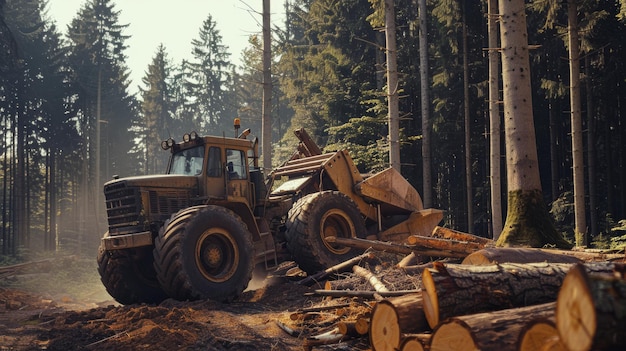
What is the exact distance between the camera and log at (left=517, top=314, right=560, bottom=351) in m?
3.71

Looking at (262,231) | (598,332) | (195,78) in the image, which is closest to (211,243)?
(262,231)

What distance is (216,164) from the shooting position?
12492 millimetres

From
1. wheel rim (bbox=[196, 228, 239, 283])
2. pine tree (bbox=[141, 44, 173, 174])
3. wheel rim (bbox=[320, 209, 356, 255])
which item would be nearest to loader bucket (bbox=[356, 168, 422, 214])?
wheel rim (bbox=[320, 209, 356, 255])

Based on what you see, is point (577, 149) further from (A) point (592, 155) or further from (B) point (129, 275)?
(B) point (129, 275)

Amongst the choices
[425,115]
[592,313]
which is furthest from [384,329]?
[425,115]

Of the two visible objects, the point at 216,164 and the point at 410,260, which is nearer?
the point at 410,260

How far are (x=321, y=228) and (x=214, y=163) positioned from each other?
8.94ft

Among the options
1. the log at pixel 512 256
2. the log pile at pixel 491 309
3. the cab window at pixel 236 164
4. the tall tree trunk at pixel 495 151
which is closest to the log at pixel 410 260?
the log pile at pixel 491 309

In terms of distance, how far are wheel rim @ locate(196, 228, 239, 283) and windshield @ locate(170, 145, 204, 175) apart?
1.86m

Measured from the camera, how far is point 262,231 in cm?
1310

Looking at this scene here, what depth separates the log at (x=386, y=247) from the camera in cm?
1121

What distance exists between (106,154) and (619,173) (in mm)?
48739

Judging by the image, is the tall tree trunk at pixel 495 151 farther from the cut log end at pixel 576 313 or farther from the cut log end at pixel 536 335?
the cut log end at pixel 576 313

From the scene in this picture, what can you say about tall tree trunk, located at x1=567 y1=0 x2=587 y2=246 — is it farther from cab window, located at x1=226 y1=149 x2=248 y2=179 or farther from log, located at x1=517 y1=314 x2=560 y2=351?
log, located at x1=517 y1=314 x2=560 y2=351
